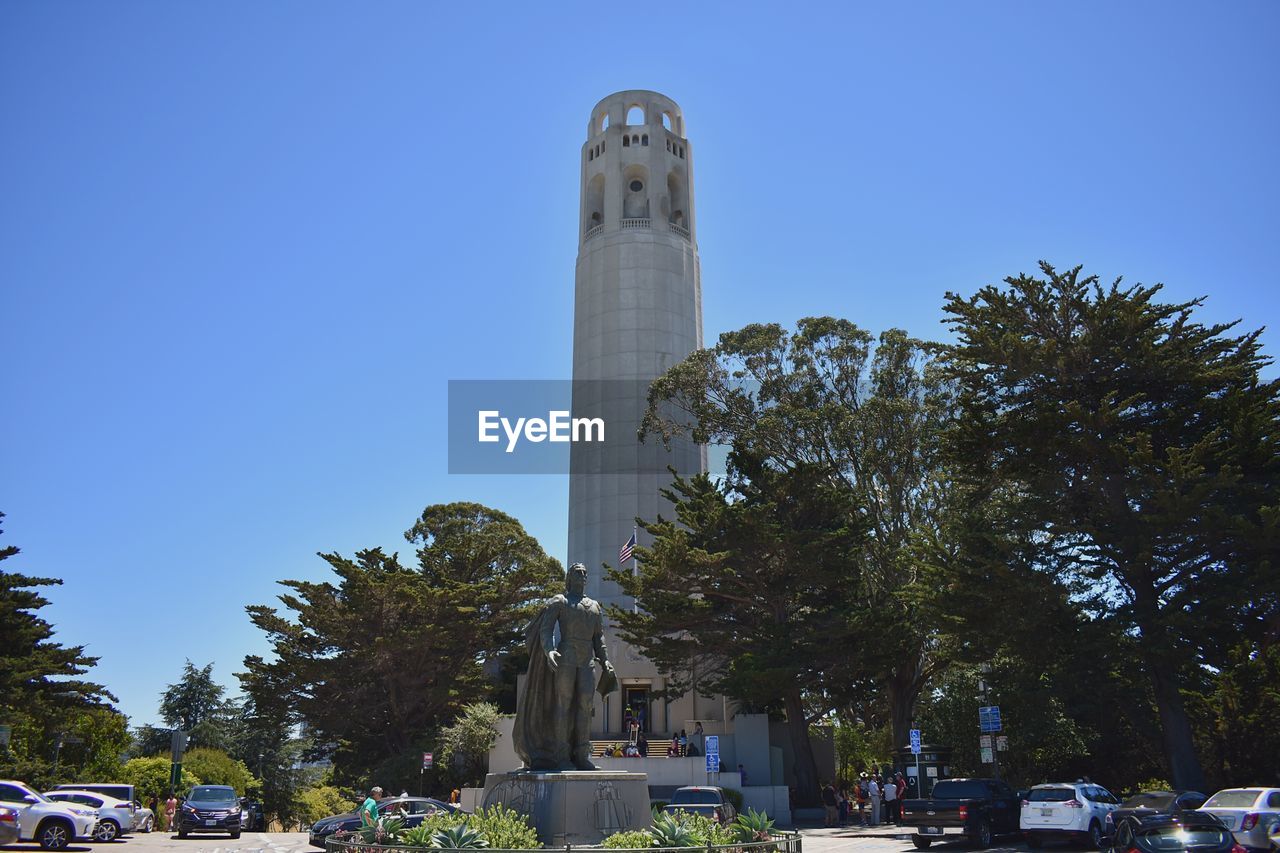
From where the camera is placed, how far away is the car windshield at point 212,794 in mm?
28570

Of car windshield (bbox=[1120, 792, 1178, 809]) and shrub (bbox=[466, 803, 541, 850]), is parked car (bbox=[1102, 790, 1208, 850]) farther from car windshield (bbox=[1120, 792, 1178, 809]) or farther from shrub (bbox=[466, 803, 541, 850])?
shrub (bbox=[466, 803, 541, 850])

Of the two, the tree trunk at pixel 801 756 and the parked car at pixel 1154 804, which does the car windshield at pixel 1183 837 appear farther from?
the tree trunk at pixel 801 756

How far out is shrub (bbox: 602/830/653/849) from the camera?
10.6 meters

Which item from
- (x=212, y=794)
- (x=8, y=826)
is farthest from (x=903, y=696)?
(x=8, y=826)

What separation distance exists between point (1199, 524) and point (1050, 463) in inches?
152

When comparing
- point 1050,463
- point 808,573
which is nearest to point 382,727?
point 808,573

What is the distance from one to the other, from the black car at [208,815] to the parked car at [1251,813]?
79.4ft

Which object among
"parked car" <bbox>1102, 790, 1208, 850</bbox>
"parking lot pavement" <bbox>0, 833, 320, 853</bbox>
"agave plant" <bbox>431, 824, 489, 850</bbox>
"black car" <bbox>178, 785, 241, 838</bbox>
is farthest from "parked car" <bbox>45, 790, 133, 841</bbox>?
"parked car" <bbox>1102, 790, 1208, 850</bbox>

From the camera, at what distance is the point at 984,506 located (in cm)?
2945

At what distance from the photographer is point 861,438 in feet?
123

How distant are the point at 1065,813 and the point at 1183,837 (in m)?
9.04

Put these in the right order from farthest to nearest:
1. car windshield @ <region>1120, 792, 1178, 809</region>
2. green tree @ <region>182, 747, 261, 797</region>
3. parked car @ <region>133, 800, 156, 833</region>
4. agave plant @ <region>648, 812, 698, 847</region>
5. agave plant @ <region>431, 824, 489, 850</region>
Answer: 1. green tree @ <region>182, 747, 261, 797</region>
2. parked car @ <region>133, 800, 156, 833</region>
3. car windshield @ <region>1120, 792, 1178, 809</region>
4. agave plant @ <region>648, 812, 698, 847</region>
5. agave plant @ <region>431, 824, 489, 850</region>

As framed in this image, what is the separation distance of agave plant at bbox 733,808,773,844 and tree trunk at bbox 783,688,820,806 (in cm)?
2399

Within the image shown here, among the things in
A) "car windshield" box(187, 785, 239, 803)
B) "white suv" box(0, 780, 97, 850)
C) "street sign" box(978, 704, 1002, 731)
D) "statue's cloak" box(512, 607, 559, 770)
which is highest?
"statue's cloak" box(512, 607, 559, 770)
